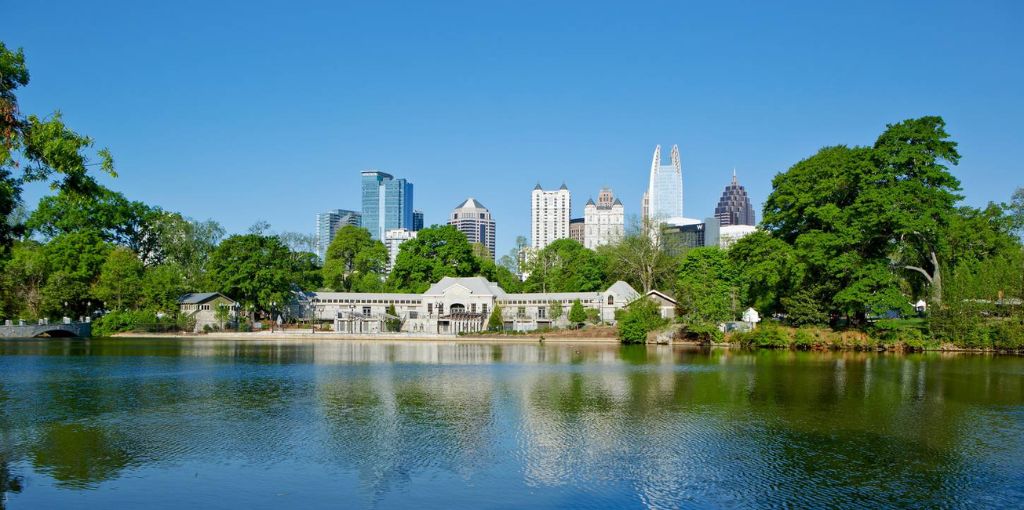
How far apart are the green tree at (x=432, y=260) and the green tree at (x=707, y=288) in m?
25.5

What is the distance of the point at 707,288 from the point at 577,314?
573 inches

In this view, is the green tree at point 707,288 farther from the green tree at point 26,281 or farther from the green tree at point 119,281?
the green tree at point 26,281

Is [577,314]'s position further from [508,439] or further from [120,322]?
[508,439]

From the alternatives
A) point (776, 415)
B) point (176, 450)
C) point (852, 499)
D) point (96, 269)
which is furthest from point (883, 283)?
point (96, 269)

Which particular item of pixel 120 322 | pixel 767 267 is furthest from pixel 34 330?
pixel 767 267

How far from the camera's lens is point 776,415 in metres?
20.0

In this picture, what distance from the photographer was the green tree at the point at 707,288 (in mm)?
52719

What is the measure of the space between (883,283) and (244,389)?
3602 cm

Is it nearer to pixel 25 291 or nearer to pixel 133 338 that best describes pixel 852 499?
pixel 133 338

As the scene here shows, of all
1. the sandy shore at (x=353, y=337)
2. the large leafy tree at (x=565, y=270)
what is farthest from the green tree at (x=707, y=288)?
the large leafy tree at (x=565, y=270)

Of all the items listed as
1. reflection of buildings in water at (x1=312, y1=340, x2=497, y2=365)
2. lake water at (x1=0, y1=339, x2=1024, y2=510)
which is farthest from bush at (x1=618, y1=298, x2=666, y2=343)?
lake water at (x1=0, y1=339, x2=1024, y2=510)

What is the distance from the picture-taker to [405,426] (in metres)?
18.0

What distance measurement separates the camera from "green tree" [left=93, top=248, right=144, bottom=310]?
210 feet

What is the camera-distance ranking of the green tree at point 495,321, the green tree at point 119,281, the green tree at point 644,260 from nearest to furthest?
the green tree at point 119,281
the green tree at point 495,321
the green tree at point 644,260
